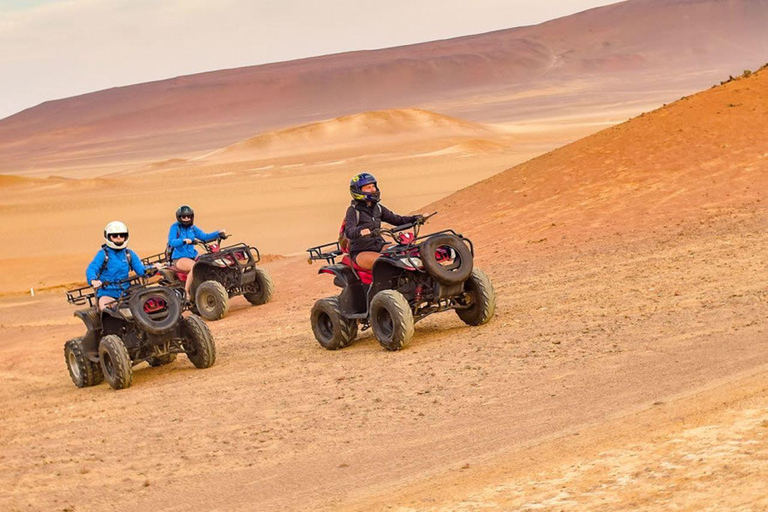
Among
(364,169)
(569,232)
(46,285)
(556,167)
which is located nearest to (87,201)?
(364,169)

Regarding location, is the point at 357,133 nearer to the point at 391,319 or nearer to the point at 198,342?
the point at 198,342

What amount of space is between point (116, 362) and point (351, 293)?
2553 mm

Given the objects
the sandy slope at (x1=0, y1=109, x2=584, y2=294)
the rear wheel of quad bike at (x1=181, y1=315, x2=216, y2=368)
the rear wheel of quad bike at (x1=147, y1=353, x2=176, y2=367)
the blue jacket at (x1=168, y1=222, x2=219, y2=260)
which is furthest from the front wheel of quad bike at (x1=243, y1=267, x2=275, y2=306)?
the sandy slope at (x1=0, y1=109, x2=584, y2=294)

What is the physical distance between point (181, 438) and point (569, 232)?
38.5 ft

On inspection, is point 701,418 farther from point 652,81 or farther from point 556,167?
point 652,81

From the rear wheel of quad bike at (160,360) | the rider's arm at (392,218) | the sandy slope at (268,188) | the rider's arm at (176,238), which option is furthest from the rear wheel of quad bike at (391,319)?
the sandy slope at (268,188)

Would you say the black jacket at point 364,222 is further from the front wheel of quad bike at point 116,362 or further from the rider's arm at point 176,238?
the rider's arm at point 176,238

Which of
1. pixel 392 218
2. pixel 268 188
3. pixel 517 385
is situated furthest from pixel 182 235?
pixel 268 188

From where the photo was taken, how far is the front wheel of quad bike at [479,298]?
12047 mm

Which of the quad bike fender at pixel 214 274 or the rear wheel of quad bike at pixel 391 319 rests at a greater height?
the quad bike fender at pixel 214 274

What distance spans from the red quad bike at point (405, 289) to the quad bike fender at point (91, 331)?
8.03 feet

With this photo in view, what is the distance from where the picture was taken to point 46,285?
28.0 metres

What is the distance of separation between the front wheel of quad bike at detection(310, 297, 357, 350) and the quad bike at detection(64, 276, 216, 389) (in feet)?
3.87

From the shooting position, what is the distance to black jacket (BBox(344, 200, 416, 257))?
12094 millimetres
